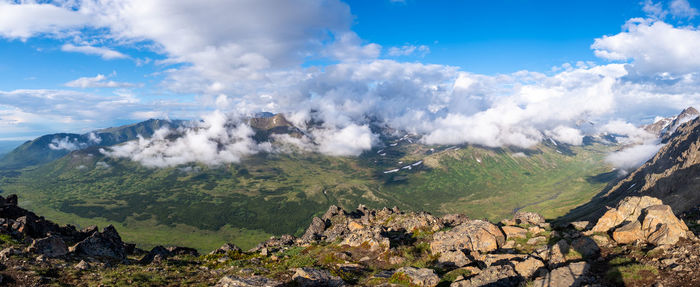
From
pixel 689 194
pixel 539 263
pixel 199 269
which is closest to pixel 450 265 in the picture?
pixel 539 263

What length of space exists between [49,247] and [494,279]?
5517cm

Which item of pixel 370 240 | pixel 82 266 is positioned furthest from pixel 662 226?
pixel 82 266

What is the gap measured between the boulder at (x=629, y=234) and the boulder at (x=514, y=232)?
1027cm

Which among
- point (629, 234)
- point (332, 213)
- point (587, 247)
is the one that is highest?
point (629, 234)

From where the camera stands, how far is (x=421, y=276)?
28.9 m

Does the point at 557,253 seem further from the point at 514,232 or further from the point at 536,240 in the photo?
the point at 514,232

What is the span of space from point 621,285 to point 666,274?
3.36m

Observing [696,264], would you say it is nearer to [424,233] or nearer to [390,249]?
[390,249]

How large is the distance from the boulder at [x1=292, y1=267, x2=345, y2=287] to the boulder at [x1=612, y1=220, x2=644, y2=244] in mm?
30970

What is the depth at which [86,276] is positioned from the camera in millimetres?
33031

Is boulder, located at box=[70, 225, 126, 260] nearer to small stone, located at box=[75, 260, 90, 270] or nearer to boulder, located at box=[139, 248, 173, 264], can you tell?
boulder, located at box=[139, 248, 173, 264]

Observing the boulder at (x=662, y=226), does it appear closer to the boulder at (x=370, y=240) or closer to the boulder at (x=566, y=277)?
the boulder at (x=566, y=277)

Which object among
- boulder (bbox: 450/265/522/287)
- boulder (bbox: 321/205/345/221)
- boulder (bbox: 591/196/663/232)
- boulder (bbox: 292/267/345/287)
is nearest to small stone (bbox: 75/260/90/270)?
boulder (bbox: 292/267/345/287)

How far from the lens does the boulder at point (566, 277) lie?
77.7 ft
